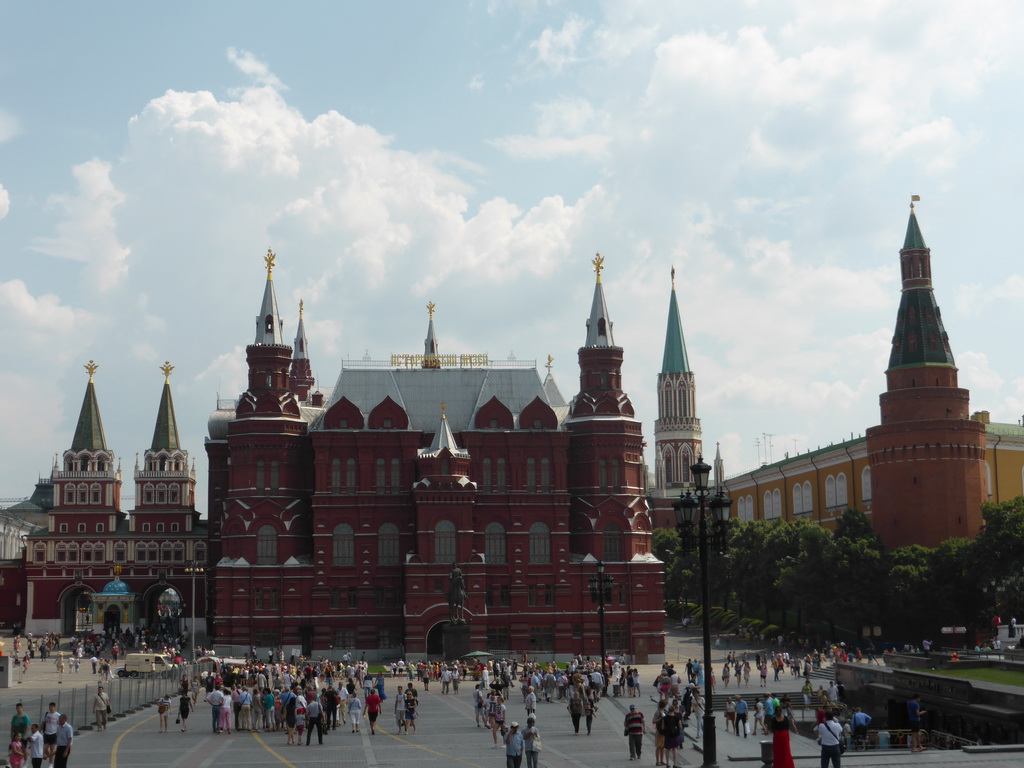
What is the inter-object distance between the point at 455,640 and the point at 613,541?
1465cm

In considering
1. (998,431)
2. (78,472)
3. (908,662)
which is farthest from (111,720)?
(998,431)

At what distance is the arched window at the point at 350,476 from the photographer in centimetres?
8862

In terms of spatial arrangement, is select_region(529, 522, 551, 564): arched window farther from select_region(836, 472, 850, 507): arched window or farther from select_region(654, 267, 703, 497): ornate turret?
select_region(654, 267, 703, 497): ornate turret

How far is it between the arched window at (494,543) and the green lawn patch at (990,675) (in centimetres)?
4121

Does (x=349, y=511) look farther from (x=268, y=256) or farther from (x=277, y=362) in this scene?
(x=268, y=256)

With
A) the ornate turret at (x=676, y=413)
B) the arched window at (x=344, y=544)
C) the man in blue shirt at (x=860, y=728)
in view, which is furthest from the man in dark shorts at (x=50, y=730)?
the ornate turret at (x=676, y=413)

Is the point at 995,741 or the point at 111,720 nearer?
the point at 995,741

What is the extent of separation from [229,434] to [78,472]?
3345 centimetres

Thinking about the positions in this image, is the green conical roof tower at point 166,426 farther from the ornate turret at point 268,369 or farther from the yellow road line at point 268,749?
the yellow road line at point 268,749

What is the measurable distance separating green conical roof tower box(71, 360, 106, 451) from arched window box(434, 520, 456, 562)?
1791 inches

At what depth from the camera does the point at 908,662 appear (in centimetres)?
5778

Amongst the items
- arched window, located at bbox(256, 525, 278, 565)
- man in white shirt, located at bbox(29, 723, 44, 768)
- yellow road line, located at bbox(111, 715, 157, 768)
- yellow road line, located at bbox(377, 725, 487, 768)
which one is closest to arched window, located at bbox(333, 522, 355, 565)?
arched window, located at bbox(256, 525, 278, 565)

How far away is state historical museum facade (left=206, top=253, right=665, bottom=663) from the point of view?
86.3 metres

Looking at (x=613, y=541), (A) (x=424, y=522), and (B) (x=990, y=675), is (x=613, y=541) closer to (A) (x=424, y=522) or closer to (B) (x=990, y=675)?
(A) (x=424, y=522)
